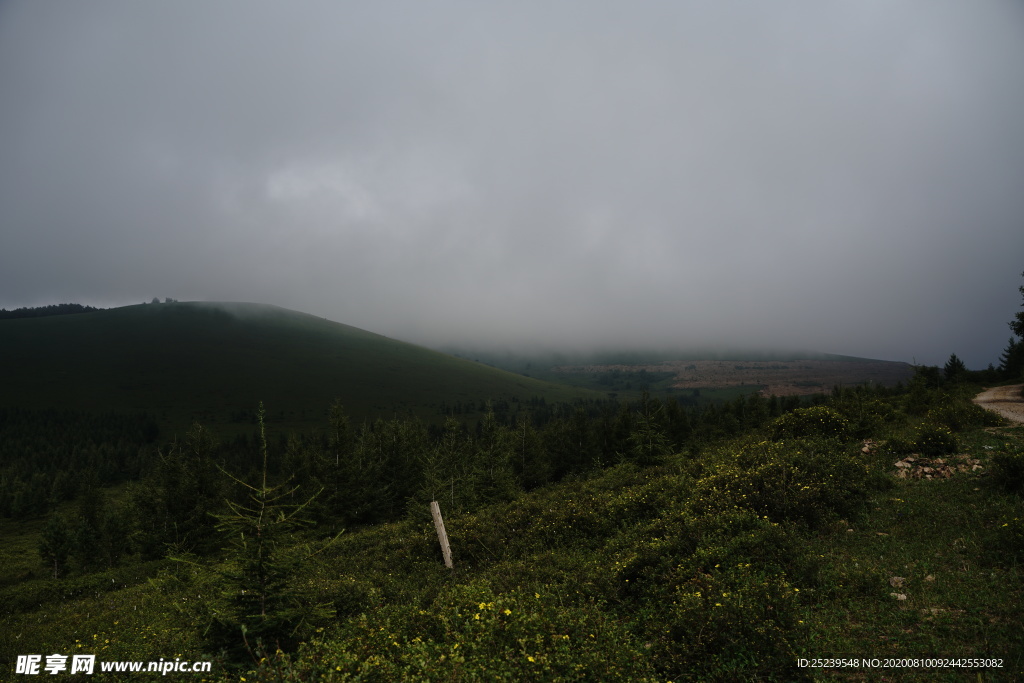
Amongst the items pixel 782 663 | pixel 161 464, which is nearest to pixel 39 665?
pixel 782 663

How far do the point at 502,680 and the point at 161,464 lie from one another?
145ft

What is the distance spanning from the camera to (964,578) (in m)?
7.73

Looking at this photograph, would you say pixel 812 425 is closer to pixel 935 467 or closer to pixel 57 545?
pixel 935 467

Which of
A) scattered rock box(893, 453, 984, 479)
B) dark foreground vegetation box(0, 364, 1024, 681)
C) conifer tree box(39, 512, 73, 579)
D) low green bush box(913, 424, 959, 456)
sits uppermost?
low green bush box(913, 424, 959, 456)

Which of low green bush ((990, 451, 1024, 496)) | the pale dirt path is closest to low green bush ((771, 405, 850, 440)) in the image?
low green bush ((990, 451, 1024, 496))

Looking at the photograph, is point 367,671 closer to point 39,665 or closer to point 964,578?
point 964,578

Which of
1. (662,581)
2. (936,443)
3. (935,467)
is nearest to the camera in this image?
(662,581)

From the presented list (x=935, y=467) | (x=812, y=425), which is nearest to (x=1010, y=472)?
(x=935, y=467)

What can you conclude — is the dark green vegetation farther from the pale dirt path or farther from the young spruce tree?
the pale dirt path

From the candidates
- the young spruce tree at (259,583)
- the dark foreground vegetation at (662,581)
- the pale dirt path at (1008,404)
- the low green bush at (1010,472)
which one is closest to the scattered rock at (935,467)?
the dark foreground vegetation at (662,581)

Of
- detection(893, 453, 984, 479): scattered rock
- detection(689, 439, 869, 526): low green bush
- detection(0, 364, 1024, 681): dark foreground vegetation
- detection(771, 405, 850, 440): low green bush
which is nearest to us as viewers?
detection(0, 364, 1024, 681): dark foreground vegetation

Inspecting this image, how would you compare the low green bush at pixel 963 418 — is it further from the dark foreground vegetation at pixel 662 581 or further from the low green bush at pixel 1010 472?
the low green bush at pixel 1010 472

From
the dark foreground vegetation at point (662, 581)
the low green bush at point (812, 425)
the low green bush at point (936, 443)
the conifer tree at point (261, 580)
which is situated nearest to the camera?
the dark foreground vegetation at point (662, 581)

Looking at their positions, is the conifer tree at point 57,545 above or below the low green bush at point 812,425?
below
